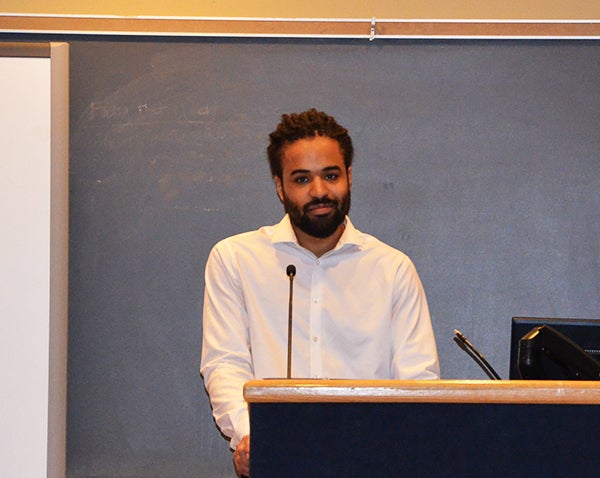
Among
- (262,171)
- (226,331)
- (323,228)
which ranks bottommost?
(226,331)

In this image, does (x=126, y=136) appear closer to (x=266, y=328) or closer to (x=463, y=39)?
(x=266, y=328)

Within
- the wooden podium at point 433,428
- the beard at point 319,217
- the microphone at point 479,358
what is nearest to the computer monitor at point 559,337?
the microphone at point 479,358

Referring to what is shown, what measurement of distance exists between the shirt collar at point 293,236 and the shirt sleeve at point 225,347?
18cm

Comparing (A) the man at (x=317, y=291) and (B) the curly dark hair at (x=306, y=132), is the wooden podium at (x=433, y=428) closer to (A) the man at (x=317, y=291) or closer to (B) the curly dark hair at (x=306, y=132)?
(A) the man at (x=317, y=291)

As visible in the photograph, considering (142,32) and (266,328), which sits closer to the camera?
(266,328)

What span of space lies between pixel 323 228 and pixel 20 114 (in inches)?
44.1

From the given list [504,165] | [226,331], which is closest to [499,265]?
[504,165]

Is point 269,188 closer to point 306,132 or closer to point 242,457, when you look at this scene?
point 306,132

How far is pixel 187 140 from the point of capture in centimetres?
320

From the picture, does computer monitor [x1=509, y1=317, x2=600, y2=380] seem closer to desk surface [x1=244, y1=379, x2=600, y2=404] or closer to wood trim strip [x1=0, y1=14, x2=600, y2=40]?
desk surface [x1=244, y1=379, x2=600, y2=404]

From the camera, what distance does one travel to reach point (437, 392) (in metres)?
1.32

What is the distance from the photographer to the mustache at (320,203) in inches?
108

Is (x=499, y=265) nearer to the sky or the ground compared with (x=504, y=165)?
nearer to the ground

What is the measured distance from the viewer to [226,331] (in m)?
2.68
